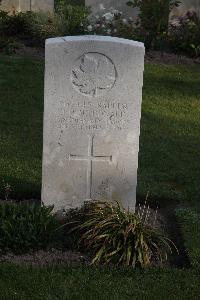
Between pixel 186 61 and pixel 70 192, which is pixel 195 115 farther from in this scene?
pixel 70 192

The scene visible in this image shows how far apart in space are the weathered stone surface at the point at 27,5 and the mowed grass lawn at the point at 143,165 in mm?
1695

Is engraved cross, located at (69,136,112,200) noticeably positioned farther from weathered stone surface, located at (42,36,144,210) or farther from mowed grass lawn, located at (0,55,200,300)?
mowed grass lawn, located at (0,55,200,300)

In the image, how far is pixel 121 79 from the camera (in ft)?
19.2

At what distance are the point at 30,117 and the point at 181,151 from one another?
1.98 meters

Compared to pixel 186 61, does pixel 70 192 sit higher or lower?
lower

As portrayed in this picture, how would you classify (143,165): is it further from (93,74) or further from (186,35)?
(186,35)

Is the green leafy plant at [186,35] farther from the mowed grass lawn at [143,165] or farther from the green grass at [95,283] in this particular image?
the green grass at [95,283]

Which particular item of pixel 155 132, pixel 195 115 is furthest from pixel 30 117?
pixel 195 115

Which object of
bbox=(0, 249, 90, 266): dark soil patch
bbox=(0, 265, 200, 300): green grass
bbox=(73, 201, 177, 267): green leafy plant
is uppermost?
bbox=(73, 201, 177, 267): green leafy plant

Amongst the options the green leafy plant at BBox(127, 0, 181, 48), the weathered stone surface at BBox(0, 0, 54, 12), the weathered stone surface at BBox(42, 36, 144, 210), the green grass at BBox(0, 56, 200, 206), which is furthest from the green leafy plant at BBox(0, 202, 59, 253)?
the weathered stone surface at BBox(0, 0, 54, 12)

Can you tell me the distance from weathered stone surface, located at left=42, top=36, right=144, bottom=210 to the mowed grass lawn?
2.31 feet

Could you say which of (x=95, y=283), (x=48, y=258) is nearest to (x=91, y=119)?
(x=48, y=258)

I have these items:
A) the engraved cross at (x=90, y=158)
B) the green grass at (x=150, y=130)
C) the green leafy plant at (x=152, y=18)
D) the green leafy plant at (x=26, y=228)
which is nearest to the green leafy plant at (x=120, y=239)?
the green leafy plant at (x=26, y=228)

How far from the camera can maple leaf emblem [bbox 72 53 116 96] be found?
19.1 ft
